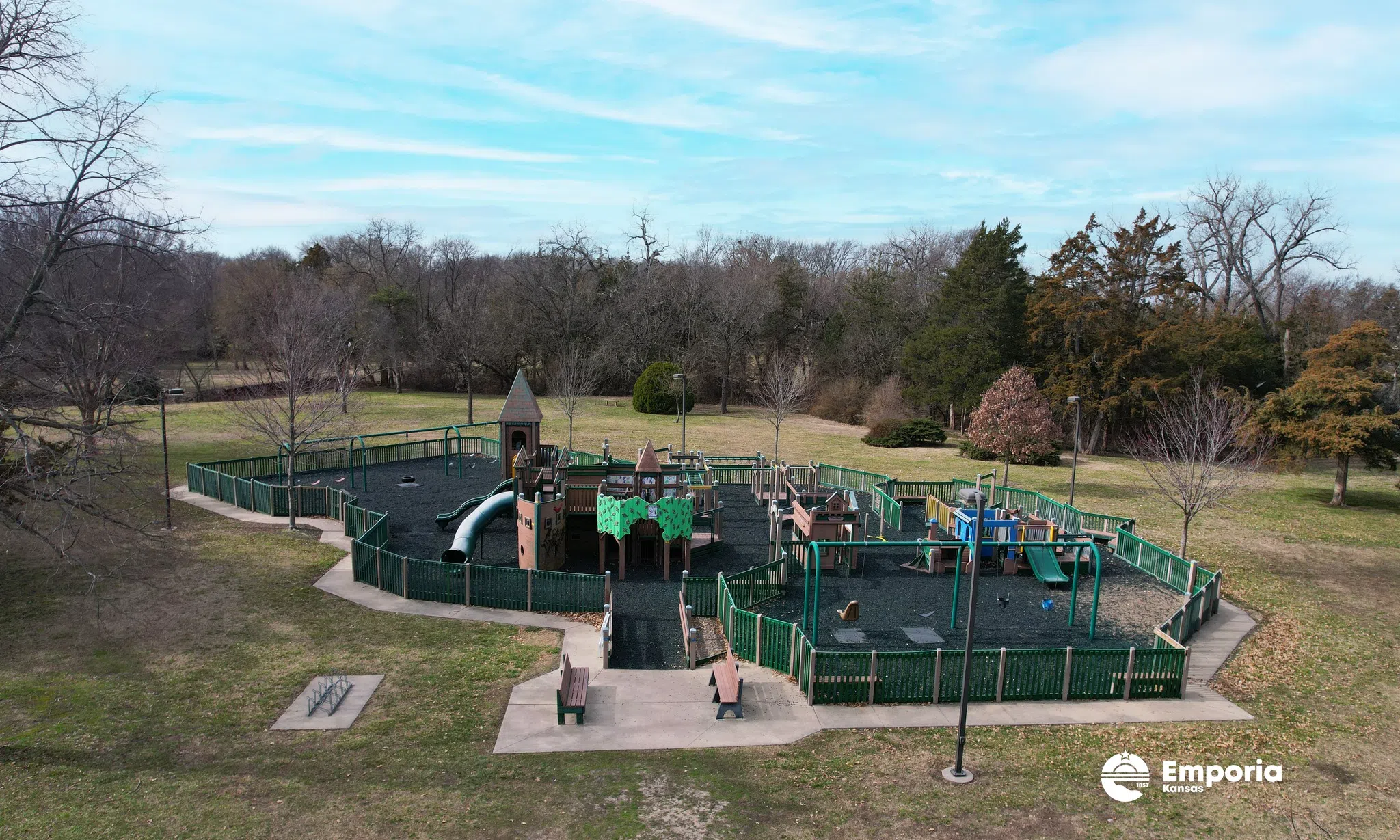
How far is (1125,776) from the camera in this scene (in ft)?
40.3

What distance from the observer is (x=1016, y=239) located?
52.2m

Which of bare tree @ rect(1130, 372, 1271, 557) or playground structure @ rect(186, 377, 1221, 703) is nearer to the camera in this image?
playground structure @ rect(186, 377, 1221, 703)

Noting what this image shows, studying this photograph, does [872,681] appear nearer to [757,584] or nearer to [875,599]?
[757,584]

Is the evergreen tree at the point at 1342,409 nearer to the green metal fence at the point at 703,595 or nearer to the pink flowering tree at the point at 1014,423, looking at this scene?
the pink flowering tree at the point at 1014,423

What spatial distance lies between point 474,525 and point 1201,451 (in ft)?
77.1

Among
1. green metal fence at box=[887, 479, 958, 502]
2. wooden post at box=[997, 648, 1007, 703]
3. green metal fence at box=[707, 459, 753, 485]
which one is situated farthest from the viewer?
green metal fence at box=[707, 459, 753, 485]

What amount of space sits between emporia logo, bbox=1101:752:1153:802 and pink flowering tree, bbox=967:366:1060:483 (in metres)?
24.4

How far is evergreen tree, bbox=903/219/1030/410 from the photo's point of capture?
51.4m

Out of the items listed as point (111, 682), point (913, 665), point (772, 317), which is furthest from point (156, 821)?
point (772, 317)

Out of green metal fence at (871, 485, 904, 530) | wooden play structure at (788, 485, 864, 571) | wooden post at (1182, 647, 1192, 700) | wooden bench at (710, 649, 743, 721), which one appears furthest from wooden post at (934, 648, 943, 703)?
green metal fence at (871, 485, 904, 530)

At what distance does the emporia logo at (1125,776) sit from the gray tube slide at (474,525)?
613 inches

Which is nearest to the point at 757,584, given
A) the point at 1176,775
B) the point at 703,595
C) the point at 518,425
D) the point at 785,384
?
the point at 703,595

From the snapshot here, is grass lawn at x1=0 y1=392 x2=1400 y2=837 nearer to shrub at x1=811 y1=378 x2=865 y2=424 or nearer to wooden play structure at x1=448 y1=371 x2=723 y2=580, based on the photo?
wooden play structure at x1=448 y1=371 x2=723 y2=580

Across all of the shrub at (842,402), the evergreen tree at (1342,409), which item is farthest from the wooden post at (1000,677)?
the shrub at (842,402)
